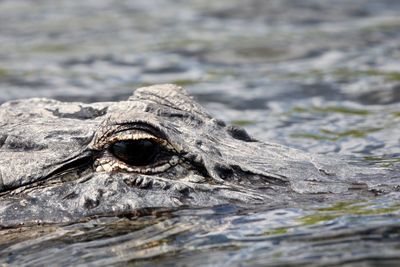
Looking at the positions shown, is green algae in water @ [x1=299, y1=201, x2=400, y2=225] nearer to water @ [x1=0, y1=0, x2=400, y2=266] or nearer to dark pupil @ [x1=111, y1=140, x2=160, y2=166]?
water @ [x1=0, y1=0, x2=400, y2=266]

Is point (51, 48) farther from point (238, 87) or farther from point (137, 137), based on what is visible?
point (137, 137)

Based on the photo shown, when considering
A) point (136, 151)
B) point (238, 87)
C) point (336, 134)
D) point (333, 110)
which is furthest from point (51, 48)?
point (136, 151)

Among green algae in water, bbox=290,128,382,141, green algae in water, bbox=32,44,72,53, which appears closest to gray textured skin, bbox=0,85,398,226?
green algae in water, bbox=290,128,382,141

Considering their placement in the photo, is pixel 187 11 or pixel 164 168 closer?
pixel 164 168

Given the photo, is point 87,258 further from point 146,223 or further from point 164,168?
point 164,168

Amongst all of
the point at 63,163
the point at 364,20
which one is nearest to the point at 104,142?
the point at 63,163

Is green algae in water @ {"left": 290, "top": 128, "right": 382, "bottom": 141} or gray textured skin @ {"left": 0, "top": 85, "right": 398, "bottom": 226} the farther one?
green algae in water @ {"left": 290, "top": 128, "right": 382, "bottom": 141}
